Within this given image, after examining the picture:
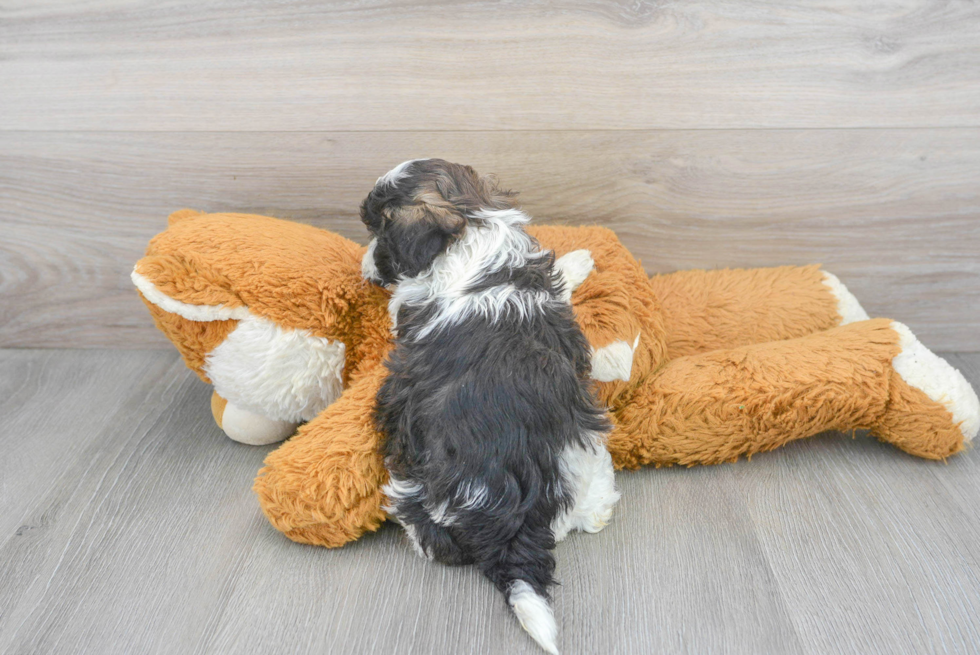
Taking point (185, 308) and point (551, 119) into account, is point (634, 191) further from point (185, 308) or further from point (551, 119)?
point (185, 308)

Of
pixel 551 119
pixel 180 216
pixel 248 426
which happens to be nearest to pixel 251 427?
pixel 248 426

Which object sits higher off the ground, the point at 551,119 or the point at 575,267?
the point at 551,119

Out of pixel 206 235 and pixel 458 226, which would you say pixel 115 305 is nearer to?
pixel 206 235

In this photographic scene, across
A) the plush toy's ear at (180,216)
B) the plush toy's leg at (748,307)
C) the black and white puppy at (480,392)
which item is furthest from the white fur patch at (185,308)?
the plush toy's leg at (748,307)

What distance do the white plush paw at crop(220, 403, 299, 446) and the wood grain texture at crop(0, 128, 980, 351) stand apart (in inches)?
19.6

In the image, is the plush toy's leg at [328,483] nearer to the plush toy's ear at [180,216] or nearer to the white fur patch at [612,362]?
the white fur patch at [612,362]

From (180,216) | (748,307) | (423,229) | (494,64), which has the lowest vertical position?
(748,307)

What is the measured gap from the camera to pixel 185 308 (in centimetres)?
136

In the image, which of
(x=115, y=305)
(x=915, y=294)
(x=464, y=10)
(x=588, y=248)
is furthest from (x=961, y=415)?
(x=115, y=305)

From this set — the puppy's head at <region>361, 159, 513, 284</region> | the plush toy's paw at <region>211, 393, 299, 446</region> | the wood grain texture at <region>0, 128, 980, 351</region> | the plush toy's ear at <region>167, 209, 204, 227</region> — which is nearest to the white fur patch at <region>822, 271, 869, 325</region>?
the wood grain texture at <region>0, 128, 980, 351</region>

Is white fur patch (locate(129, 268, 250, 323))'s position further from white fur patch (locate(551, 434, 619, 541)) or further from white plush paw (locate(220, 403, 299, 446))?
white fur patch (locate(551, 434, 619, 541))

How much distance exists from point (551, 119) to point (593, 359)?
2.01 ft

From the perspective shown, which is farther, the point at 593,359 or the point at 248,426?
the point at 248,426

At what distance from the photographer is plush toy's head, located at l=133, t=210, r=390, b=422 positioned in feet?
4.47
